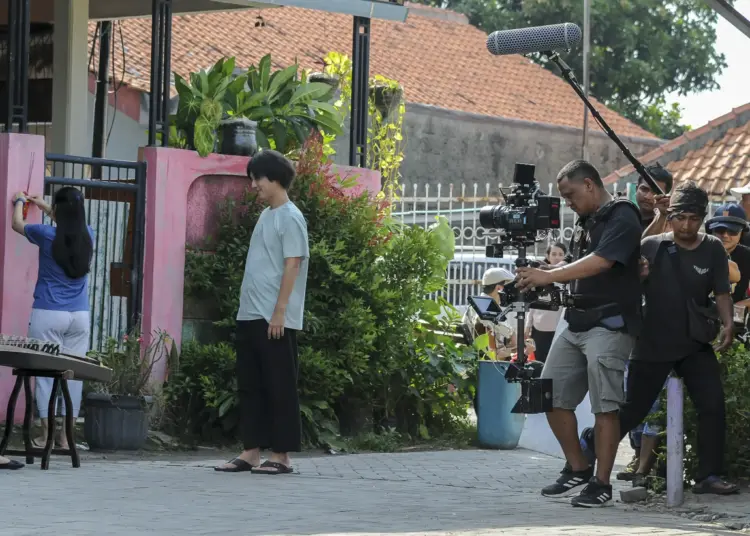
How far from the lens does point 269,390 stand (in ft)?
30.5

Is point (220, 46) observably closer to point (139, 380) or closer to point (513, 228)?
point (139, 380)

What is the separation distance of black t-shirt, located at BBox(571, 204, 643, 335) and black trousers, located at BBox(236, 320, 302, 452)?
2.11m

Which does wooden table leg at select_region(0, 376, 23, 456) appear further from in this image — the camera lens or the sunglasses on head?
the sunglasses on head

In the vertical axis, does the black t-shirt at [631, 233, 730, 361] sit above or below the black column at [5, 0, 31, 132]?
below

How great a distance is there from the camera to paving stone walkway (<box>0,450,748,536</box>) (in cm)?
695

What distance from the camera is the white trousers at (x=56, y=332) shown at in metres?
9.77

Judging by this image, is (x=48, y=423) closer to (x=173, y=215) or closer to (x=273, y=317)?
(x=273, y=317)

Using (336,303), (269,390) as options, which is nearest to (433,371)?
(336,303)

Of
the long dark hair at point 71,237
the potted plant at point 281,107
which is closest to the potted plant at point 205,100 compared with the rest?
the potted plant at point 281,107

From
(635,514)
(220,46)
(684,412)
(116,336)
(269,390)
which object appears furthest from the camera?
(220,46)

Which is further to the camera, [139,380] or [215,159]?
[215,159]

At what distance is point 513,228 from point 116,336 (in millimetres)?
4255

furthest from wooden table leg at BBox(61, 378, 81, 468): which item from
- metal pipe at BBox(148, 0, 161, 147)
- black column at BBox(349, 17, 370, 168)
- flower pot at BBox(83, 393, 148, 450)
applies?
black column at BBox(349, 17, 370, 168)

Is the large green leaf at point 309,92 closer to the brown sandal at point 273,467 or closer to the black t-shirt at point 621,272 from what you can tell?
the brown sandal at point 273,467
